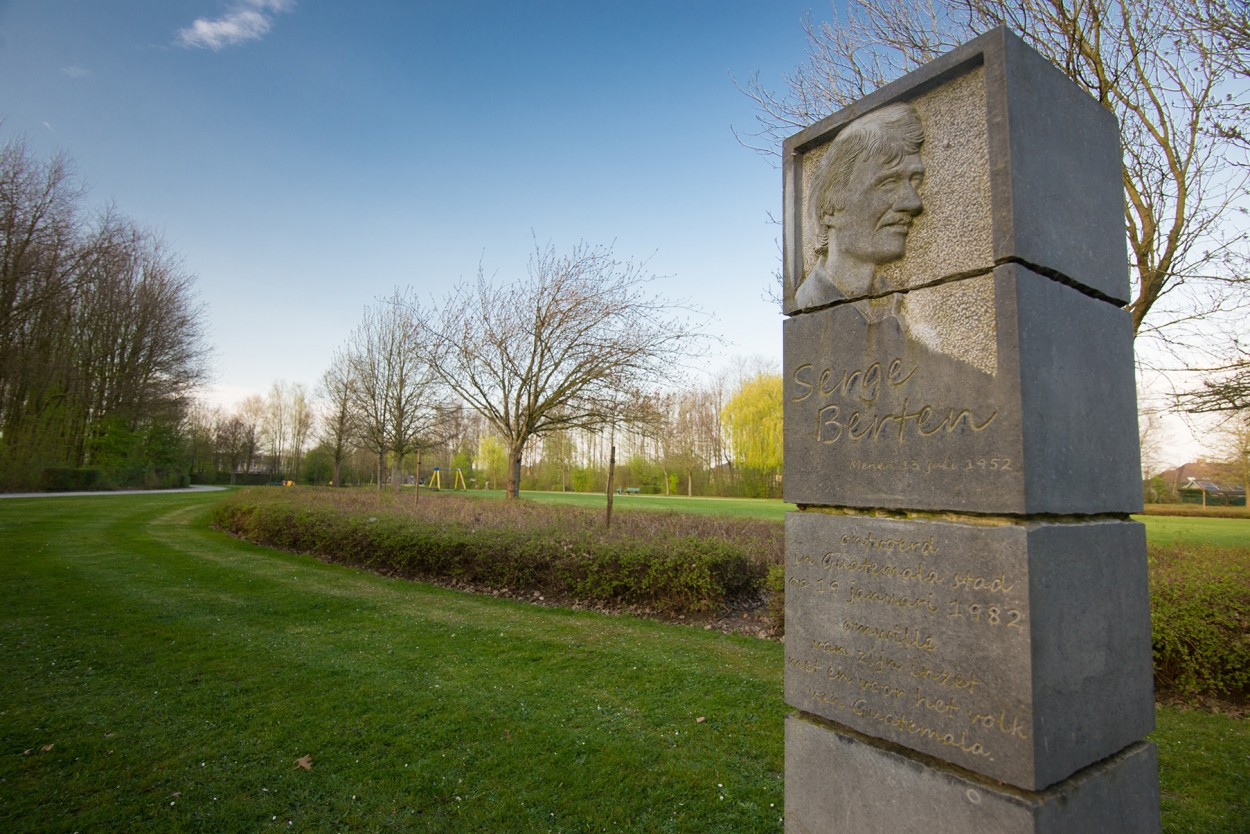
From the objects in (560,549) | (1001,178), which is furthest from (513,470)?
(1001,178)

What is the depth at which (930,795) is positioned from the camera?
6.46 ft

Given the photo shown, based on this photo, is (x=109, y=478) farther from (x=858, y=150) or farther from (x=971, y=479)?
(x=971, y=479)

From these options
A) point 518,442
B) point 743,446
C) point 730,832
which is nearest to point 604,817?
point 730,832

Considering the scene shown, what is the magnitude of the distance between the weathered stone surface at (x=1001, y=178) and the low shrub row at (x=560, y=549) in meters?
6.20

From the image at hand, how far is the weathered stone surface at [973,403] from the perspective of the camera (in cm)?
188

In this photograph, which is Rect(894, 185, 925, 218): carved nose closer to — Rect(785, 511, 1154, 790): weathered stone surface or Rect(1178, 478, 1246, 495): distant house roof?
Rect(785, 511, 1154, 790): weathered stone surface

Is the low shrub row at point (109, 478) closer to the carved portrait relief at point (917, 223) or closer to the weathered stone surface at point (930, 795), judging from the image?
the weathered stone surface at point (930, 795)

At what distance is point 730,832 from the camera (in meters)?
3.09

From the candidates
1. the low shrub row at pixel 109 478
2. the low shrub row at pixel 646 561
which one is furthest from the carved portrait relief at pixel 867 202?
the low shrub row at pixel 109 478

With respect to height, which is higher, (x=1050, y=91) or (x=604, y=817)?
(x=1050, y=91)

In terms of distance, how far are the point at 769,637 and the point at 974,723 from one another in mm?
5528

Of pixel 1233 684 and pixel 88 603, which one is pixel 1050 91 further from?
pixel 88 603

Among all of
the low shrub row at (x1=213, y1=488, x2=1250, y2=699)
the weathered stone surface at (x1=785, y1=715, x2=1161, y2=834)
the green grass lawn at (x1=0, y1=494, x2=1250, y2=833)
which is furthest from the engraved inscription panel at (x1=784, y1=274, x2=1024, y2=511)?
the low shrub row at (x1=213, y1=488, x2=1250, y2=699)

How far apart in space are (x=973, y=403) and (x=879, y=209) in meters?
0.87
